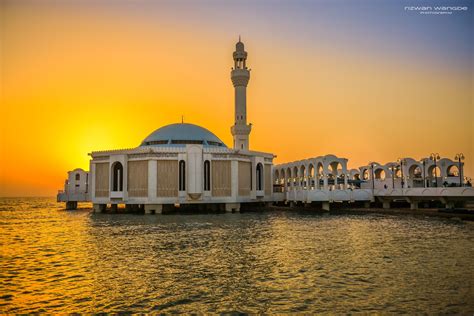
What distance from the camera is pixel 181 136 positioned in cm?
6881

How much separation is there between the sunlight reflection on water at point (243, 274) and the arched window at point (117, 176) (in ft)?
102

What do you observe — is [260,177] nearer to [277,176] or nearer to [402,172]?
[402,172]

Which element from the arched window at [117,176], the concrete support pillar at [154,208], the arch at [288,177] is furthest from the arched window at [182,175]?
the arch at [288,177]

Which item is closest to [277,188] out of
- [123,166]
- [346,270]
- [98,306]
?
[123,166]

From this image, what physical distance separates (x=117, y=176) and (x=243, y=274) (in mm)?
47400

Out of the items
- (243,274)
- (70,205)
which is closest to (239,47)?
(70,205)

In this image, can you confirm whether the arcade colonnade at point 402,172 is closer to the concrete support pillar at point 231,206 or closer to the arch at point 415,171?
the arch at point 415,171

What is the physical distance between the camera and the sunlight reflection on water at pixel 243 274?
1332cm

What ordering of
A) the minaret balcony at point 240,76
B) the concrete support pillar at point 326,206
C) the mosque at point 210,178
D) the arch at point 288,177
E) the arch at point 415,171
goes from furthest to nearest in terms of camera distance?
the arch at point 288,177
the minaret balcony at point 240,76
the arch at point 415,171
the concrete support pillar at point 326,206
the mosque at point 210,178

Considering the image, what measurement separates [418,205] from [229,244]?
141 feet

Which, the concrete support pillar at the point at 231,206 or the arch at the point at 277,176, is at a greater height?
the arch at the point at 277,176

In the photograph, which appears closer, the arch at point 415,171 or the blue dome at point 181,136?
the blue dome at point 181,136

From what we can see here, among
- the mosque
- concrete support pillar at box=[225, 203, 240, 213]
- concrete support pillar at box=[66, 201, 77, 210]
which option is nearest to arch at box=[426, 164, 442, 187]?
the mosque

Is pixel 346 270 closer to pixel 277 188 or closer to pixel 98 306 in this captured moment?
pixel 98 306
